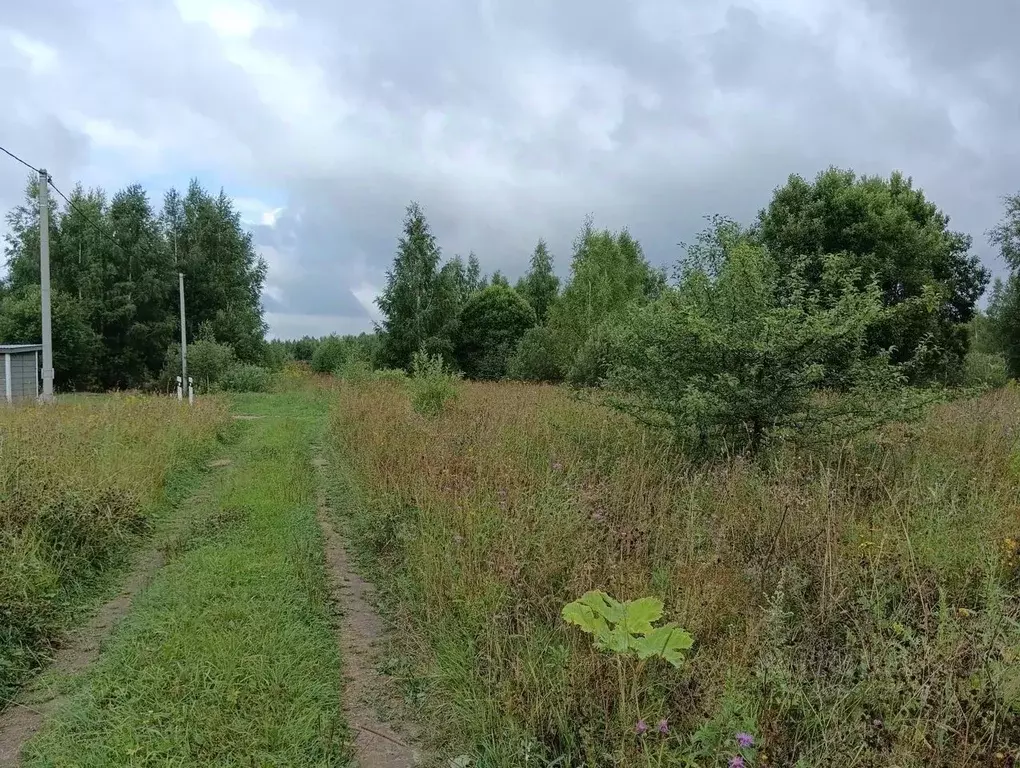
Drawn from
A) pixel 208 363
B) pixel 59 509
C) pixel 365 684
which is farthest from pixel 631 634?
pixel 208 363

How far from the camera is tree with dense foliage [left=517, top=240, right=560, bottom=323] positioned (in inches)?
1839

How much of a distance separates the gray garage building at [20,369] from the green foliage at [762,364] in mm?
22209

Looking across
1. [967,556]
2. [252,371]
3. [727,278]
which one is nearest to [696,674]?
[967,556]

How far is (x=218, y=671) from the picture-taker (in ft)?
10.3

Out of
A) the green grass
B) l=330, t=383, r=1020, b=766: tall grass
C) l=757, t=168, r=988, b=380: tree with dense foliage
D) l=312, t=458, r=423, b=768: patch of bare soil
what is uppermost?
l=757, t=168, r=988, b=380: tree with dense foliage

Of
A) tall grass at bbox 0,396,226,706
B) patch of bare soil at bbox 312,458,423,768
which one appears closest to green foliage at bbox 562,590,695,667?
patch of bare soil at bbox 312,458,423,768

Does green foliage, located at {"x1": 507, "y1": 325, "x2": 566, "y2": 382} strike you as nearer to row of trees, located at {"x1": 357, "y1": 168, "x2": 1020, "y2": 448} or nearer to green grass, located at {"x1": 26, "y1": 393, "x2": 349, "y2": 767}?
row of trees, located at {"x1": 357, "y1": 168, "x2": 1020, "y2": 448}

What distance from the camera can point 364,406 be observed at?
11.2 meters

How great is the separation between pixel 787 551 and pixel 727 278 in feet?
10.4

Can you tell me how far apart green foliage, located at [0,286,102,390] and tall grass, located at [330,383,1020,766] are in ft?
113

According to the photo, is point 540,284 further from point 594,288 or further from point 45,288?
point 45,288

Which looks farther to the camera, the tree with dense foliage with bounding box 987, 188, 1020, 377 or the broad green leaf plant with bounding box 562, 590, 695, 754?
the tree with dense foliage with bounding box 987, 188, 1020, 377

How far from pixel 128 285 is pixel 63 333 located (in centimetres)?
433

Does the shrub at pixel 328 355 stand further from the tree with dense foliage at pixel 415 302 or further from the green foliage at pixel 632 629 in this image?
the green foliage at pixel 632 629
